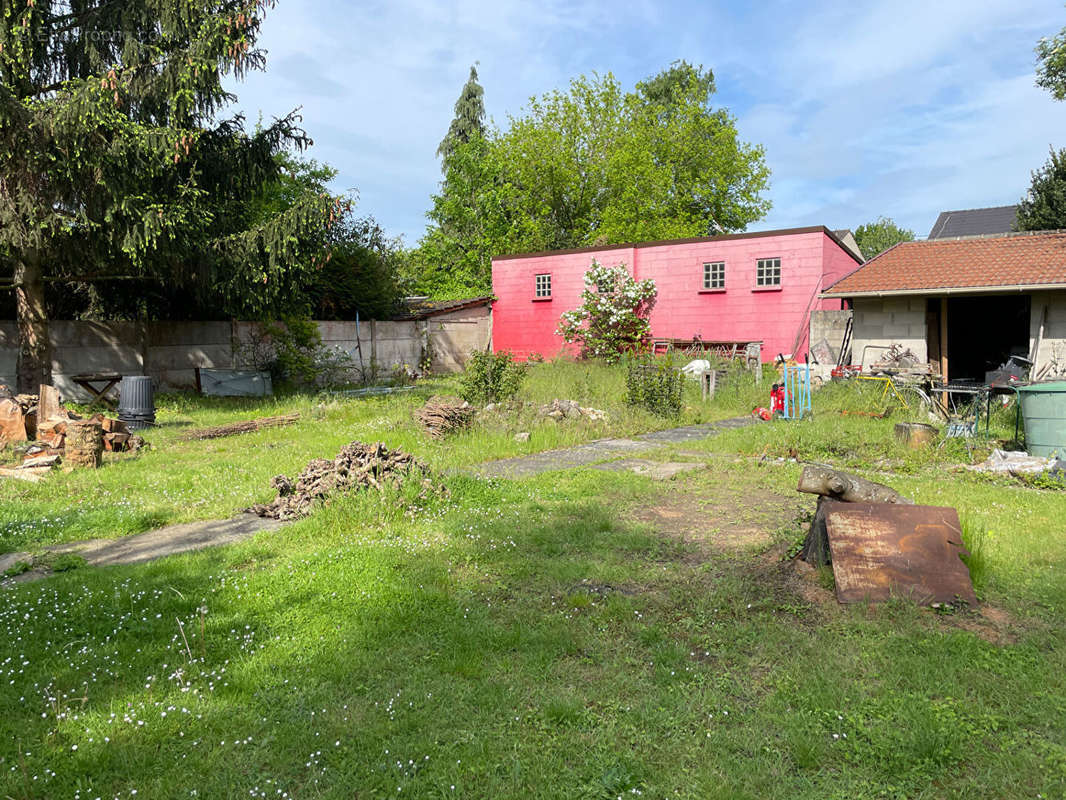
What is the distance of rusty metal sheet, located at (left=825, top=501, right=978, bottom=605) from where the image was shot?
4355 mm

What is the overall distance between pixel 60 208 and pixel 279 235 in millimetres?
3898

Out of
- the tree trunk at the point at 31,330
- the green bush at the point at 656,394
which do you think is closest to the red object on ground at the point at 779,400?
the green bush at the point at 656,394

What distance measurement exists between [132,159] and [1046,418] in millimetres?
14229

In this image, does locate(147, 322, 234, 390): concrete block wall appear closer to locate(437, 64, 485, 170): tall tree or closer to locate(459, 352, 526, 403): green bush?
locate(459, 352, 526, 403): green bush

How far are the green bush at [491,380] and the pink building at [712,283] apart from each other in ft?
22.2

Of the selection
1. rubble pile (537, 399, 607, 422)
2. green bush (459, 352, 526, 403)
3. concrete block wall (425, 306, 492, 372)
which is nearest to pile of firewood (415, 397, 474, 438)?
green bush (459, 352, 526, 403)

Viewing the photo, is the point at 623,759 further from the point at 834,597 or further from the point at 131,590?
the point at 131,590

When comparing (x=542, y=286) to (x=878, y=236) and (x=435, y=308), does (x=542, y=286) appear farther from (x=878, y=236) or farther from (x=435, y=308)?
(x=878, y=236)

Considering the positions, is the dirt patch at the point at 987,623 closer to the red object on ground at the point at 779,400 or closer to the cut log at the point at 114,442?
the red object on ground at the point at 779,400

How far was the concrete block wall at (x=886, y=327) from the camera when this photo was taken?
14398mm

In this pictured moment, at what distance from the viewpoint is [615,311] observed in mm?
21938

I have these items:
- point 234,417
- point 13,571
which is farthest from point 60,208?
point 13,571

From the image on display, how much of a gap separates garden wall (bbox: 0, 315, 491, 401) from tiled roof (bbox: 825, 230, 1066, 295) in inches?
504

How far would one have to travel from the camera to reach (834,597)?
4.46 meters
